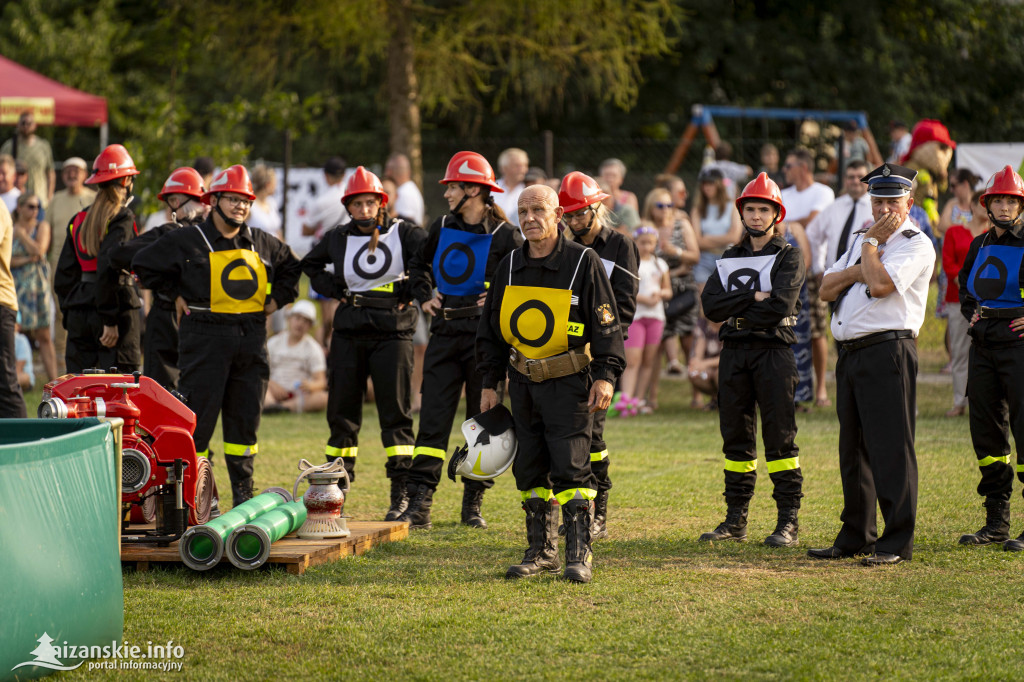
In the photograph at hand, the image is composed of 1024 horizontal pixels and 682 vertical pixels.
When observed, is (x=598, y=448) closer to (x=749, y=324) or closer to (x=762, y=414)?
(x=762, y=414)

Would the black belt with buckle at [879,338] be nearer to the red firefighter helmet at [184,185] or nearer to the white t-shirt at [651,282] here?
the red firefighter helmet at [184,185]

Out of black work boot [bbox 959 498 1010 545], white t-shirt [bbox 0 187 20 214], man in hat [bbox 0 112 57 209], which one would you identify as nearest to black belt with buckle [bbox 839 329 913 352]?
black work boot [bbox 959 498 1010 545]

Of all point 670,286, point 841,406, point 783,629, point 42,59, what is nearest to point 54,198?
point 670,286

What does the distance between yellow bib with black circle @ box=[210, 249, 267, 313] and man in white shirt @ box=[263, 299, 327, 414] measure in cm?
522

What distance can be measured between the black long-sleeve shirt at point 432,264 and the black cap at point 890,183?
2.35 meters

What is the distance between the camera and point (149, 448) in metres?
7.07

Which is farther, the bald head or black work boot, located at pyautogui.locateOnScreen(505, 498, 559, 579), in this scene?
black work boot, located at pyautogui.locateOnScreen(505, 498, 559, 579)

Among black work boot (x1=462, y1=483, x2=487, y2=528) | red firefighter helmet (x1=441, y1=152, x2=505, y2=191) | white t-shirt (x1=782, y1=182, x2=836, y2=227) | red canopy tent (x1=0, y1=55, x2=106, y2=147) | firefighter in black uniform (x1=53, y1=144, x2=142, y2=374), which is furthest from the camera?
red canopy tent (x1=0, y1=55, x2=106, y2=147)

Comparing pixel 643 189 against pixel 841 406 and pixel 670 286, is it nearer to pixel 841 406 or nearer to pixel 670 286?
pixel 670 286

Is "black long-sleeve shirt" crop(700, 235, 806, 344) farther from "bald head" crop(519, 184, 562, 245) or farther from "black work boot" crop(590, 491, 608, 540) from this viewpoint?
"bald head" crop(519, 184, 562, 245)

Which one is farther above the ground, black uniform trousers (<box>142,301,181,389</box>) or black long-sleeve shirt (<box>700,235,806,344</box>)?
black long-sleeve shirt (<box>700,235,806,344</box>)

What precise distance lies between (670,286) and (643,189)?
9.33 m

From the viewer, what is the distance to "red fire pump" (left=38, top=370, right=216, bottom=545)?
6.97 metres

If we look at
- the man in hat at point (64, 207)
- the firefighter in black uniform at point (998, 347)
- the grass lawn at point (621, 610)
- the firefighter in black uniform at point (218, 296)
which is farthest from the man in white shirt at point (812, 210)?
the man in hat at point (64, 207)
